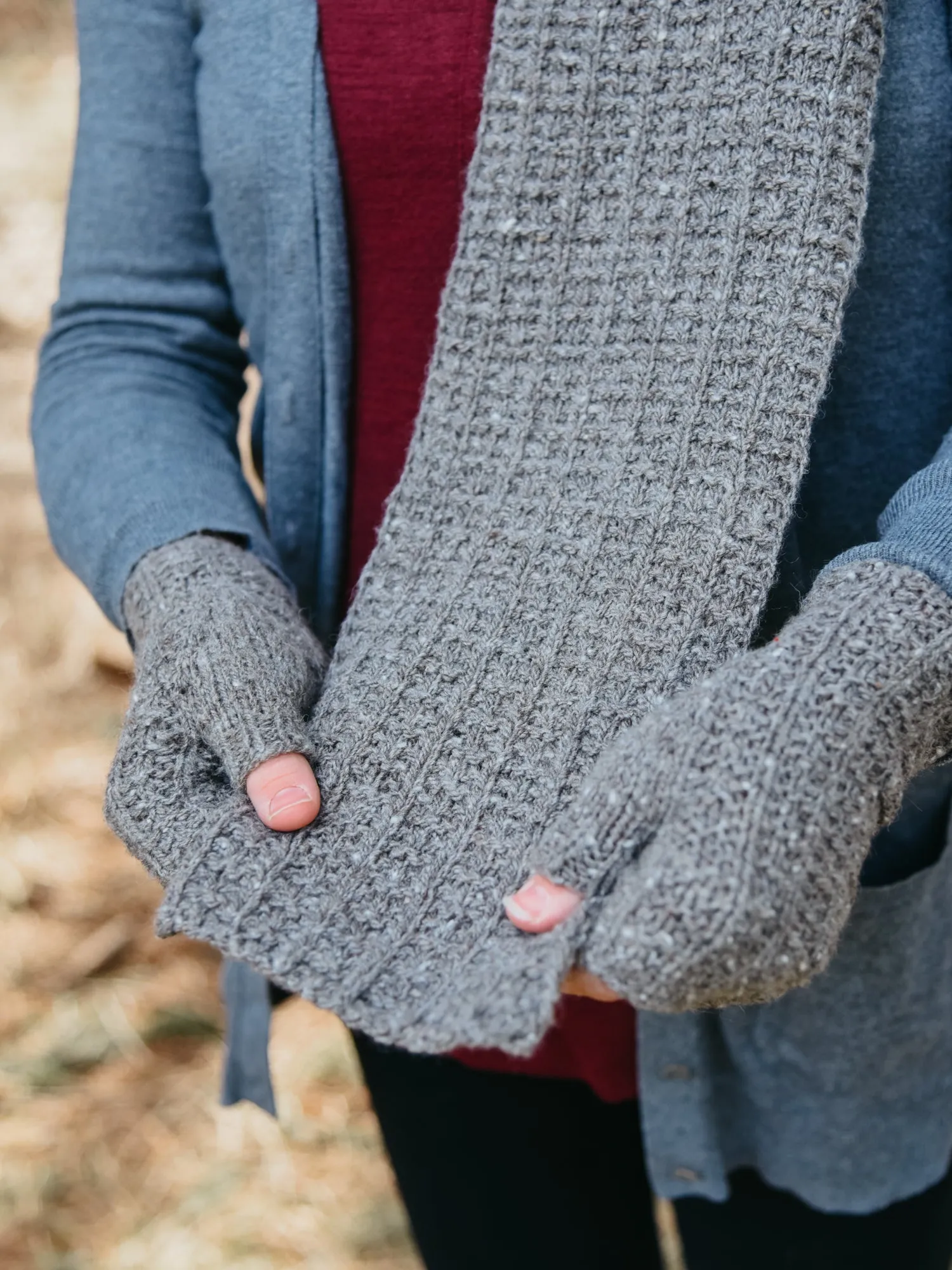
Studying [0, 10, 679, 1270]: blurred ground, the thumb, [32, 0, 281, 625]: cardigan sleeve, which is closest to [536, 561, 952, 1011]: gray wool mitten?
the thumb

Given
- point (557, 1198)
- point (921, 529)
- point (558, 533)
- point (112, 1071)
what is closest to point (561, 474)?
point (558, 533)

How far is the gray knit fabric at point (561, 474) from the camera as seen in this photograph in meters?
0.66

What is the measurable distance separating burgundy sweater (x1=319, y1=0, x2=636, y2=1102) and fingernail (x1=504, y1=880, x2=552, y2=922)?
14cm

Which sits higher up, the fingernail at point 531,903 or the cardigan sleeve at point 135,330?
the cardigan sleeve at point 135,330

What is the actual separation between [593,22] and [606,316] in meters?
0.18

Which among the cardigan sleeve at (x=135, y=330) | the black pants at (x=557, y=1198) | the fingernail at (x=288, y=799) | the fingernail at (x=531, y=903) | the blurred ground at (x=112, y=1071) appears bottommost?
the blurred ground at (x=112, y=1071)

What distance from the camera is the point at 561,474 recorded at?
0.75 metres

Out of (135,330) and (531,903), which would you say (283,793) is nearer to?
(531,903)

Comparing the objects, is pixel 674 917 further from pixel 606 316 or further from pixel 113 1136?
pixel 113 1136

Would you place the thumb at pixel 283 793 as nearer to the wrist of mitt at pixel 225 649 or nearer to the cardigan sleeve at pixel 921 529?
the wrist of mitt at pixel 225 649

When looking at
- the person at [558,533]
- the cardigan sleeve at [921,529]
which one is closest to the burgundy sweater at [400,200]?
the person at [558,533]

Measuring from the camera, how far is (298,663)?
0.76m

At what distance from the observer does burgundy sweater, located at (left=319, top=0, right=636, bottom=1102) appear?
0.79 m

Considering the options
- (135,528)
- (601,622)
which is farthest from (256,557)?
(601,622)
